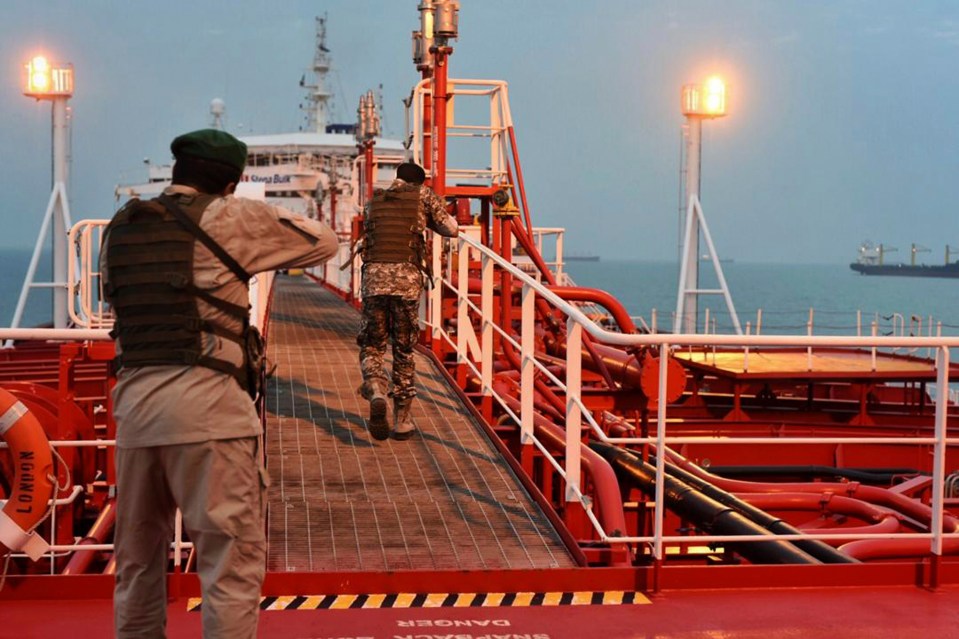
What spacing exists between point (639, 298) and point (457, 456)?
143638 mm

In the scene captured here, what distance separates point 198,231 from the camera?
11.6ft

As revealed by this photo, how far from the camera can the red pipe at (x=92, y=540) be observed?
5781 millimetres

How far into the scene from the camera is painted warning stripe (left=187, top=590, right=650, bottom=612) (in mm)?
4914

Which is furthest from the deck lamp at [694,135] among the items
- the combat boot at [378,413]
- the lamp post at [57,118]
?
the combat boot at [378,413]

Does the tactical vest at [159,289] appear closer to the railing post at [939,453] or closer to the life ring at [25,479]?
the life ring at [25,479]

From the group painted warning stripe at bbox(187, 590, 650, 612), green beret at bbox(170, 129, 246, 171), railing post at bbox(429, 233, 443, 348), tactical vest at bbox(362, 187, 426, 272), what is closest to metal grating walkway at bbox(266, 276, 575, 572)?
painted warning stripe at bbox(187, 590, 650, 612)

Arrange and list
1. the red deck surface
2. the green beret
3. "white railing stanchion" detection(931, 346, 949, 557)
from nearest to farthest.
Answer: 1. the green beret
2. the red deck surface
3. "white railing stanchion" detection(931, 346, 949, 557)

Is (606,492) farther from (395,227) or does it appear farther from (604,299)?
(604,299)

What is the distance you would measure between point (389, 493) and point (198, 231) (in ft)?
10.4

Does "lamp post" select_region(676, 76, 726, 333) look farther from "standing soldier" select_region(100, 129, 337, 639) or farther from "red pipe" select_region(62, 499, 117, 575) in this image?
"standing soldier" select_region(100, 129, 337, 639)

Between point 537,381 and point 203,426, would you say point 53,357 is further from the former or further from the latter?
point 203,426

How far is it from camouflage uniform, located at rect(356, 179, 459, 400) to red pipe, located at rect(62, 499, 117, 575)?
70.6 inches

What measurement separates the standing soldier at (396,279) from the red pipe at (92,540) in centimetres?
175

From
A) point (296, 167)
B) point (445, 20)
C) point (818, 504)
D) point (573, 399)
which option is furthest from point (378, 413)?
point (296, 167)
